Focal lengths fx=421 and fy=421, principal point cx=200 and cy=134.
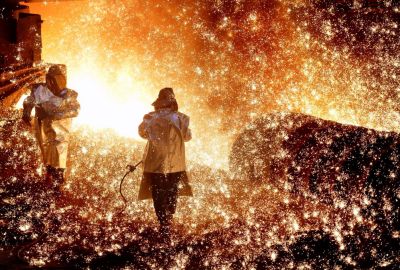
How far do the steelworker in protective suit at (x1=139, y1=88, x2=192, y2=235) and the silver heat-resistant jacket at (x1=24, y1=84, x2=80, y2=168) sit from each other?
1986 millimetres

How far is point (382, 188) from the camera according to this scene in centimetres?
565

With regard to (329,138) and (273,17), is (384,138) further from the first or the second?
(273,17)

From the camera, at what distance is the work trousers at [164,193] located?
17.5ft

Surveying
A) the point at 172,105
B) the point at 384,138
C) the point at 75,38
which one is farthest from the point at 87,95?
the point at 384,138

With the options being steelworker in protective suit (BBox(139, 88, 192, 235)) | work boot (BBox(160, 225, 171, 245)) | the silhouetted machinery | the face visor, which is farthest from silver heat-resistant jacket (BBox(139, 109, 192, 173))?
the silhouetted machinery

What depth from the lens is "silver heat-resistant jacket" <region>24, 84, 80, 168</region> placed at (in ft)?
21.7

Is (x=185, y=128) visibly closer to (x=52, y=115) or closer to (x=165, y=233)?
(x=165, y=233)

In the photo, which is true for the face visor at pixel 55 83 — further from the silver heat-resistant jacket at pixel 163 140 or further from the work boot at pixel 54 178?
the silver heat-resistant jacket at pixel 163 140

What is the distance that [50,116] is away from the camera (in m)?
6.64

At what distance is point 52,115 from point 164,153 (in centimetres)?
237

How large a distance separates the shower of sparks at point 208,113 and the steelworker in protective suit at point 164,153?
40cm

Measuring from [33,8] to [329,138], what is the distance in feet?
38.4

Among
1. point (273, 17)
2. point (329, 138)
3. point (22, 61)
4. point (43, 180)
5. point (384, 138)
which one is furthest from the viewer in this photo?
point (273, 17)

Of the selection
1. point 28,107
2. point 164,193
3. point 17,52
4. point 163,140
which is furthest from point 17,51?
point 164,193
